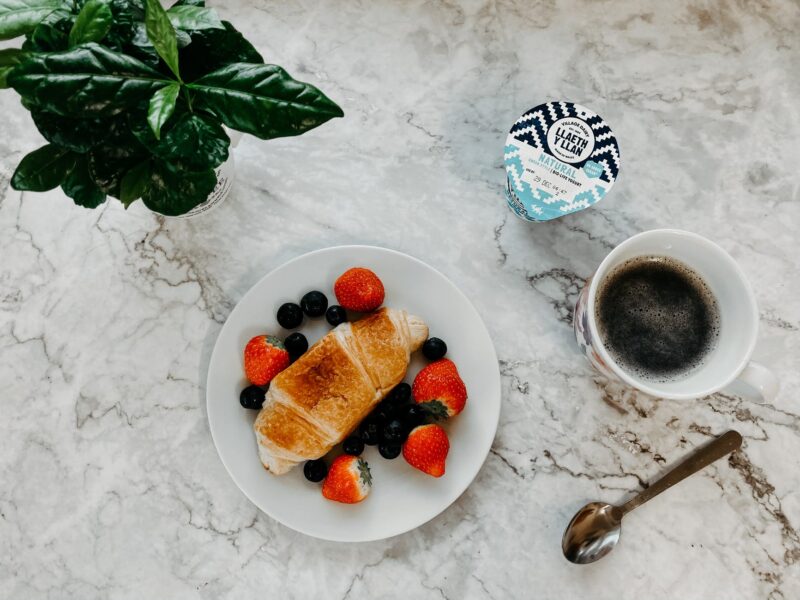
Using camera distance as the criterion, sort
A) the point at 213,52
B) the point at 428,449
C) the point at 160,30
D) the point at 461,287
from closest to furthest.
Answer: the point at 160,30, the point at 213,52, the point at 428,449, the point at 461,287

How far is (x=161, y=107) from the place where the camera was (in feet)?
2.41

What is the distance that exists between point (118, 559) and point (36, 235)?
0.61 meters

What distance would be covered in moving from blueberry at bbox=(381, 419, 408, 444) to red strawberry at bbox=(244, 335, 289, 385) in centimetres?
20

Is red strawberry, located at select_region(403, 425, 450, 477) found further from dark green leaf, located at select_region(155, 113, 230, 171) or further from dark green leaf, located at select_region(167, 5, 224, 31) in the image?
dark green leaf, located at select_region(167, 5, 224, 31)

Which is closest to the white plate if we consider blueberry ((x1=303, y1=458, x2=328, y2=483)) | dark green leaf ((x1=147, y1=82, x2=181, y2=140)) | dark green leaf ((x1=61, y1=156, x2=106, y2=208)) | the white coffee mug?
blueberry ((x1=303, y1=458, x2=328, y2=483))

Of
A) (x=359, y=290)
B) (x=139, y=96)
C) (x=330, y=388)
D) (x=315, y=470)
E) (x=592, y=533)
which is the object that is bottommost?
(x=592, y=533)

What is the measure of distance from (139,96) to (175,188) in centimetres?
14

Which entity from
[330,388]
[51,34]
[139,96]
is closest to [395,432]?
[330,388]

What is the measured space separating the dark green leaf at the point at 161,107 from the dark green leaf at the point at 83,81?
3 centimetres

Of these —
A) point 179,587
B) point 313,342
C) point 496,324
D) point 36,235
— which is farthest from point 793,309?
point 36,235

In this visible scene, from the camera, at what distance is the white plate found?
1.07 m

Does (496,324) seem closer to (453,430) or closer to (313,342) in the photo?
(453,430)

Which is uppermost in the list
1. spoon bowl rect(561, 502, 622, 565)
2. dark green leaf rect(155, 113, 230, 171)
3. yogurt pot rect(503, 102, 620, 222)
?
dark green leaf rect(155, 113, 230, 171)

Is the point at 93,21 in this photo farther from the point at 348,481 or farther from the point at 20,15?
the point at 348,481
